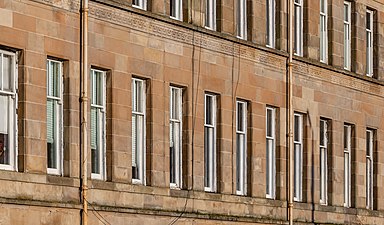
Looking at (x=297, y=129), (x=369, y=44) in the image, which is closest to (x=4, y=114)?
(x=297, y=129)

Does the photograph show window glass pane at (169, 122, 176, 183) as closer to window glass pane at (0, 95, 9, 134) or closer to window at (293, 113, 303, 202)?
window glass pane at (0, 95, 9, 134)

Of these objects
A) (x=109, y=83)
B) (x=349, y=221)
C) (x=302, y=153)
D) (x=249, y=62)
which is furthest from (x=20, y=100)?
(x=349, y=221)

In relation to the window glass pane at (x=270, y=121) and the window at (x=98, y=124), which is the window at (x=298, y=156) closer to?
the window glass pane at (x=270, y=121)

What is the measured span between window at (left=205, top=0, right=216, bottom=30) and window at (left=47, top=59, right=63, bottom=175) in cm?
814

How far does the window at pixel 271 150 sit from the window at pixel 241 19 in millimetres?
2779

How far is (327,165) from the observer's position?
186ft

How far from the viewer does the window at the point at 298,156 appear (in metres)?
54.3

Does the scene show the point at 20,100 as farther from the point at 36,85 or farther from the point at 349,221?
the point at 349,221

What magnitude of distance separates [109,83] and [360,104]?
56.3 ft

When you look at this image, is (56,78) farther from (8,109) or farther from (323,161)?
(323,161)

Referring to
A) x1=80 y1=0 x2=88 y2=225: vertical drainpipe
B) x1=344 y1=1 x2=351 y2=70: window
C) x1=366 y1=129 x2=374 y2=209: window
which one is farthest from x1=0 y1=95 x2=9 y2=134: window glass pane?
x1=366 y1=129 x2=374 y2=209: window

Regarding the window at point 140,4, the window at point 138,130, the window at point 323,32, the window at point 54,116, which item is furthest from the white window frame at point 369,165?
the window at point 54,116

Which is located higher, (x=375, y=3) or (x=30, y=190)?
(x=375, y=3)

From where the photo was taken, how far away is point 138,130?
45188mm
